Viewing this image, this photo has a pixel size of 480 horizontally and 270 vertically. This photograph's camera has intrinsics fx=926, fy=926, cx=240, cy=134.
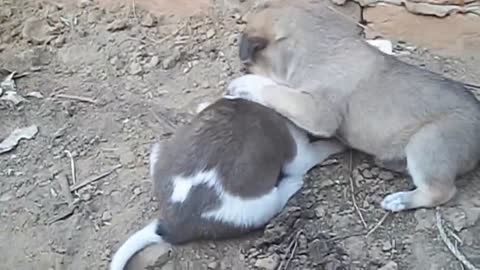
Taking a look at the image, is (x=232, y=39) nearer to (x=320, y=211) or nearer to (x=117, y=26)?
(x=117, y=26)

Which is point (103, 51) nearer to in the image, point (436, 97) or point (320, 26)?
point (320, 26)

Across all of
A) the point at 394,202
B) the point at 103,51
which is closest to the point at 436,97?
the point at 394,202

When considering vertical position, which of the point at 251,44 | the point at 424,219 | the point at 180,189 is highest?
the point at 251,44

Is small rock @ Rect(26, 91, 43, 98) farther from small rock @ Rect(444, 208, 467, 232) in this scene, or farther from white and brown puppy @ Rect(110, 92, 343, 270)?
small rock @ Rect(444, 208, 467, 232)

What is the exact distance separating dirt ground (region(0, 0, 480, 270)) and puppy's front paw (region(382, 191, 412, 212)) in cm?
3

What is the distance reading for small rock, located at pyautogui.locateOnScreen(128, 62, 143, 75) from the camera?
4.34 meters

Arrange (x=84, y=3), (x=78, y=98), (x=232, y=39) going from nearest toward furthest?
(x=78, y=98) < (x=232, y=39) < (x=84, y=3)

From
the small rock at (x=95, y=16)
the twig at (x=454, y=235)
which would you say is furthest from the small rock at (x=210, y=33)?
the twig at (x=454, y=235)

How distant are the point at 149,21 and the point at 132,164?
3.59 feet

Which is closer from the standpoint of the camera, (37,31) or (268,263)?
(268,263)

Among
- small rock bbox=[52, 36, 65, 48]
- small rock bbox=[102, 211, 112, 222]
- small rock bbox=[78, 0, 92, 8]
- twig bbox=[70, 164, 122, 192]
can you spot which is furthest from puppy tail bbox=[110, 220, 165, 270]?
small rock bbox=[78, 0, 92, 8]

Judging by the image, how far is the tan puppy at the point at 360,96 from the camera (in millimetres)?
3406

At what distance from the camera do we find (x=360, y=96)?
11.7ft

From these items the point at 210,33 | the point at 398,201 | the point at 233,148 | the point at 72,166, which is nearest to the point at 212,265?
the point at 233,148
